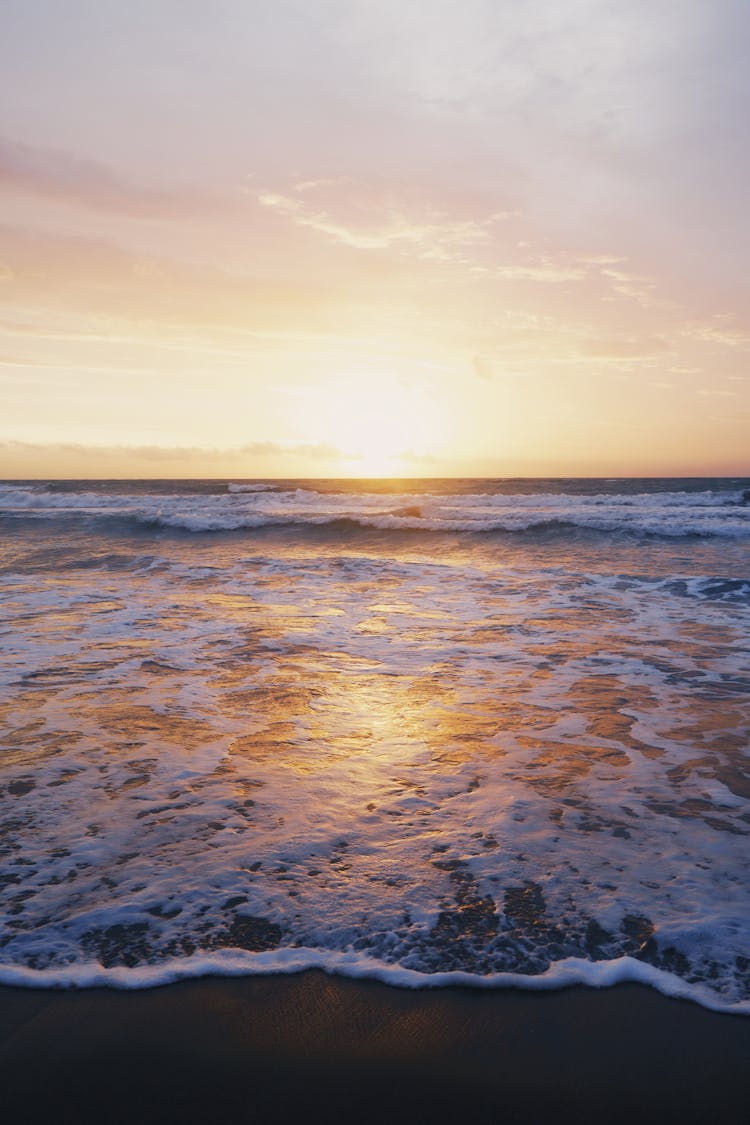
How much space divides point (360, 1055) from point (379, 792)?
1.88 m

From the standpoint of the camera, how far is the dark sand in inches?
81.0

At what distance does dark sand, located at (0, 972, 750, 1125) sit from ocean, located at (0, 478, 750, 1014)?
0.36 feet

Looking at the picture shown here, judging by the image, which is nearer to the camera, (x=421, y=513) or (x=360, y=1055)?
(x=360, y=1055)

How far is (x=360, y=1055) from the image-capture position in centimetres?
227

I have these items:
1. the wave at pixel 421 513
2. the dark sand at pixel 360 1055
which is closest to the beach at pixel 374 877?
the dark sand at pixel 360 1055

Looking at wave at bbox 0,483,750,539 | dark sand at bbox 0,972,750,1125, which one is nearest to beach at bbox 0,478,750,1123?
dark sand at bbox 0,972,750,1125

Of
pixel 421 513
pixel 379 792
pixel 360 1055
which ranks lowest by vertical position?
pixel 360 1055

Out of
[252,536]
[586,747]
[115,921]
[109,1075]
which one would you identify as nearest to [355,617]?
[586,747]

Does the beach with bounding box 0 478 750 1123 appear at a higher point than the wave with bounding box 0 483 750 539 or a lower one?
lower

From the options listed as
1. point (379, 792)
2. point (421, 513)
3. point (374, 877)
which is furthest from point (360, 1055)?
point (421, 513)

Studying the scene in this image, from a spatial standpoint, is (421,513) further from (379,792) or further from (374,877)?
(374,877)

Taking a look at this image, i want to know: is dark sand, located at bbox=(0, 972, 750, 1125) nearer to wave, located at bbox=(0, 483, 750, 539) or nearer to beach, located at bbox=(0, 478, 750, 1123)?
beach, located at bbox=(0, 478, 750, 1123)

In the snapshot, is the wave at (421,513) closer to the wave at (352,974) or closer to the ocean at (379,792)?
the ocean at (379,792)

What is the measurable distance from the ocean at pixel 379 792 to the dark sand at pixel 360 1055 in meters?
0.11
